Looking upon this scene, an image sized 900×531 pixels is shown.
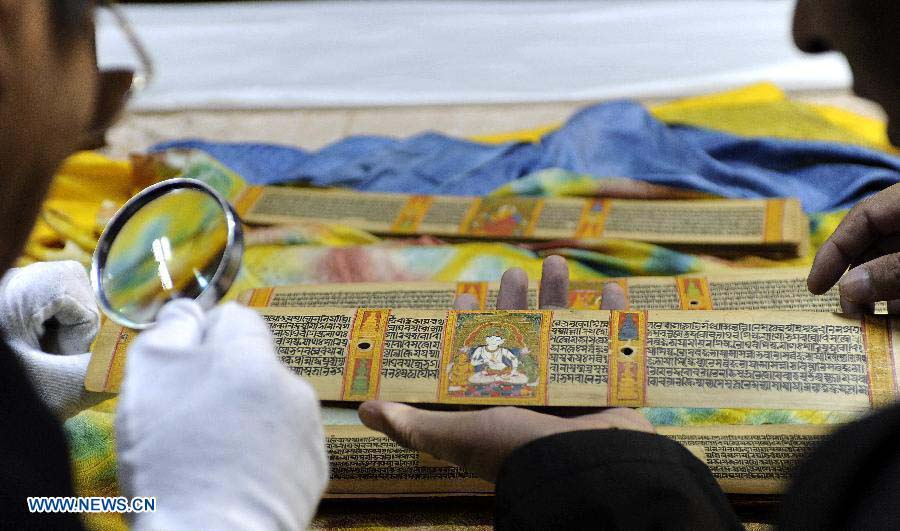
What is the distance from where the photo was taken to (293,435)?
63cm

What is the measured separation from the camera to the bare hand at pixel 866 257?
2.98 feet

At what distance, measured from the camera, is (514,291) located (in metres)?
1.05

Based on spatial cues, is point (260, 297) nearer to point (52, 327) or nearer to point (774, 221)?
point (52, 327)

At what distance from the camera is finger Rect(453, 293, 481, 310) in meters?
1.07

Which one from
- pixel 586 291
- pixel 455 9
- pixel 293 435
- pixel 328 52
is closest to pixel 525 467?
pixel 293 435

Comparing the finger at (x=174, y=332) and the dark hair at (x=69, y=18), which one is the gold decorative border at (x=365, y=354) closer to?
the finger at (x=174, y=332)

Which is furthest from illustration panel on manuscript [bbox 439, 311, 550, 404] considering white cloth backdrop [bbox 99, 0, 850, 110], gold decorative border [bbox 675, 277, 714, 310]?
white cloth backdrop [bbox 99, 0, 850, 110]

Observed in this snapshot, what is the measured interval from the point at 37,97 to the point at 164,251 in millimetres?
336

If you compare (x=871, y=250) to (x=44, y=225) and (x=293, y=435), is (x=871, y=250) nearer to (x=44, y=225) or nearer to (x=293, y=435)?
(x=293, y=435)

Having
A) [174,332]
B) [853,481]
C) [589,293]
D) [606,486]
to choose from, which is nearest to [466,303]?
[589,293]

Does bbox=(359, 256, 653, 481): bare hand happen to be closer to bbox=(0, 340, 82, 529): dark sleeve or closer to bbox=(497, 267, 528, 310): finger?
bbox=(497, 267, 528, 310): finger

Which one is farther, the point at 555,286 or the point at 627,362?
the point at 555,286

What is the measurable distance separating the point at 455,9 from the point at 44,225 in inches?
50.6

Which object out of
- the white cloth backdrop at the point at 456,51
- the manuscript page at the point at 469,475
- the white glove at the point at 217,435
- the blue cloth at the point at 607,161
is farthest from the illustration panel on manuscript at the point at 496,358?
the white cloth backdrop at the point at 456,51
